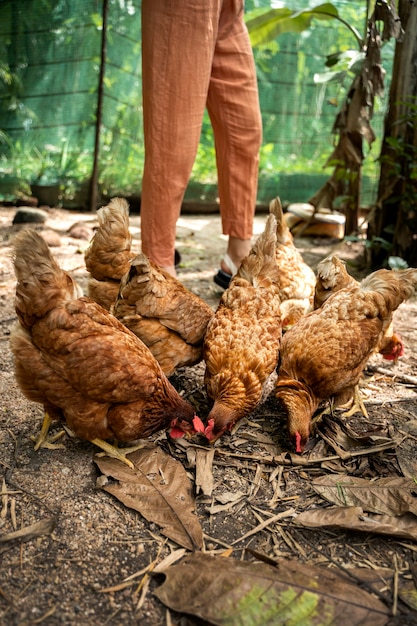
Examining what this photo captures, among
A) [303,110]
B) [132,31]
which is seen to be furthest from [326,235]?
[132,31]

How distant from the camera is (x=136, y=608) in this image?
1.80m

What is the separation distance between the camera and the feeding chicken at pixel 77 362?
7.84 feet

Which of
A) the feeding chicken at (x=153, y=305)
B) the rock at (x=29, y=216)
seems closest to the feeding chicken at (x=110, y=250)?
the feeding chicken at (x=153, y=305)

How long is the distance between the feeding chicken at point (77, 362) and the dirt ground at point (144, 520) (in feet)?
0.72

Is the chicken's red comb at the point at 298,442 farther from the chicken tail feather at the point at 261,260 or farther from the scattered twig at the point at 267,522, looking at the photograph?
the chicken tail feather at the point at 261,260

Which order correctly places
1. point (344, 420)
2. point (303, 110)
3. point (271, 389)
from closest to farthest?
1. point (344, 420)
2. point (271, 389)
3. point (303, 110)

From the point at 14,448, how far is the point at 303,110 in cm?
692

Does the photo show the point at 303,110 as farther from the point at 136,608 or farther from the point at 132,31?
the point at 136,608

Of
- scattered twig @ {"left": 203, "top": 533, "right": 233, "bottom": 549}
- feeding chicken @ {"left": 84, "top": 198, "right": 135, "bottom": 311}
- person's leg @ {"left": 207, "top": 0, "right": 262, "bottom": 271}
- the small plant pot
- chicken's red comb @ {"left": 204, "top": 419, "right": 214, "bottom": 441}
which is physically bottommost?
scattered twig @ {"left": 203, "top": 533, "right": 233, "bottom": 549}

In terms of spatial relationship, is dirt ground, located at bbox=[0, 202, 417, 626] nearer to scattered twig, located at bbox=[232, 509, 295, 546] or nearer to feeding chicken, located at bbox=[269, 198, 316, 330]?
scattered twig, located at bbox=[232, 509, 295, 546]

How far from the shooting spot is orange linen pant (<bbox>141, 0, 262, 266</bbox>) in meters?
3.28

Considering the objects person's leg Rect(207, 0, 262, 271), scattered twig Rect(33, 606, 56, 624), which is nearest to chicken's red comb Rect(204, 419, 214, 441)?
scattered twig Rect(33, 606, 56, 624)

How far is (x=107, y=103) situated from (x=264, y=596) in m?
6.71

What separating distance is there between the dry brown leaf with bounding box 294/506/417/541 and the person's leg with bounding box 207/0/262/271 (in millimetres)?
2327
